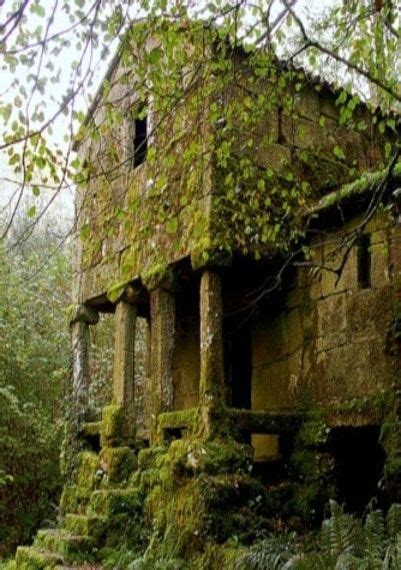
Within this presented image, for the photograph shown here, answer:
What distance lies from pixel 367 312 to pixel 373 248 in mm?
663

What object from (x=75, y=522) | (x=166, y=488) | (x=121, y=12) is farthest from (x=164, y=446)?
(x=121, y=12)

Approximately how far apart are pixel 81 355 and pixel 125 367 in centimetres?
143

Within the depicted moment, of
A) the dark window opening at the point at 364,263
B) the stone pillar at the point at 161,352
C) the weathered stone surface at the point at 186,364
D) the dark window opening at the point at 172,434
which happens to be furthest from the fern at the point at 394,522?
the weathered stone surface at the point at 186,364

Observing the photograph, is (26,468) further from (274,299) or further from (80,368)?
(274,299)

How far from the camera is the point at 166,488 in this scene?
7719mm

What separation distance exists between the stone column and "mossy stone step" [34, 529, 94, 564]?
8.01 ft

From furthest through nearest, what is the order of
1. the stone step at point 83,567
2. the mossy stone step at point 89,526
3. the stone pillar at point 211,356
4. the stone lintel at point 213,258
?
1. the mossy stone step at point 89,526
2. the stone lintel at point 213,258
3. the stone pillar at point 211,356
4. the stone step at point 83,567

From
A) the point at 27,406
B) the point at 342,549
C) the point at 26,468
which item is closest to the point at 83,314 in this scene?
the point at 27,406

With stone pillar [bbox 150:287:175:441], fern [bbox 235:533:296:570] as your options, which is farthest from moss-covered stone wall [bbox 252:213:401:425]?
fern [bbox 235:533:296:570]

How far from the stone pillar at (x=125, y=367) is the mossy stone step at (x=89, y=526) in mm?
1254

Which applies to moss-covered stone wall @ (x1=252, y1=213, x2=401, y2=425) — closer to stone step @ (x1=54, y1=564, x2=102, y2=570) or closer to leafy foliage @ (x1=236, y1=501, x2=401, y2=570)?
leafy foliage @ (x1=236, y1=501, x2=401, y2=570)

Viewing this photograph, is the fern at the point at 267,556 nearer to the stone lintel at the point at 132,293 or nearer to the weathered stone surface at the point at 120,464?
the weathered stone surface at the point at 120,464

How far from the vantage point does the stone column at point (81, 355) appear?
Answer: 34.8 ft

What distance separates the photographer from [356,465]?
8.05m
